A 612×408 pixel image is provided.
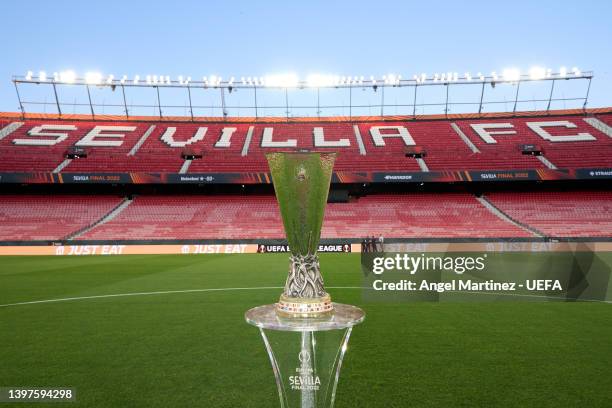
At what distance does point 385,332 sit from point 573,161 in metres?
30.4

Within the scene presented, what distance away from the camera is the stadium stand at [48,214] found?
28062mm

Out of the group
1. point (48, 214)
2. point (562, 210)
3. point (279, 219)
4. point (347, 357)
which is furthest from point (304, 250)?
point (48, 214)

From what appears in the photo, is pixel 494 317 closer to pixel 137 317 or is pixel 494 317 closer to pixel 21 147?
pixel 137 317

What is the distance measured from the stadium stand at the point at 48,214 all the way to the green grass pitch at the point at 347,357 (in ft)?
66.9

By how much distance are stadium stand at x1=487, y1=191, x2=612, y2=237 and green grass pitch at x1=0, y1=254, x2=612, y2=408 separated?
69.4 feet

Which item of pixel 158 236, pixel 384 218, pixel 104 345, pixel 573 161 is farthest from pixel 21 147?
pixel 573 161

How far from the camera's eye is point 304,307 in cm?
264

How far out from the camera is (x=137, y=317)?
26.2 feet

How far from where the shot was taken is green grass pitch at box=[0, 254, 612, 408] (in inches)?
170

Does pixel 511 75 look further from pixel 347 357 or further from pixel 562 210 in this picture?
pixel 347 357

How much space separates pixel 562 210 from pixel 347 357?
29824mm

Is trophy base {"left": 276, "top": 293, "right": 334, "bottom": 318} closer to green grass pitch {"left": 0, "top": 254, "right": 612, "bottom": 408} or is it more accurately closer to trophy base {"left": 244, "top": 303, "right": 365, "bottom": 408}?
trophy base {"left": 244, "top": 303, "right": 365, "bottom": 408}

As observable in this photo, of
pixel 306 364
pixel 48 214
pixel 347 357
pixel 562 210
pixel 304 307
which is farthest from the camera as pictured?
pixel 48 214

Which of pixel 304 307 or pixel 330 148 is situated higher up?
pixel 304 307
